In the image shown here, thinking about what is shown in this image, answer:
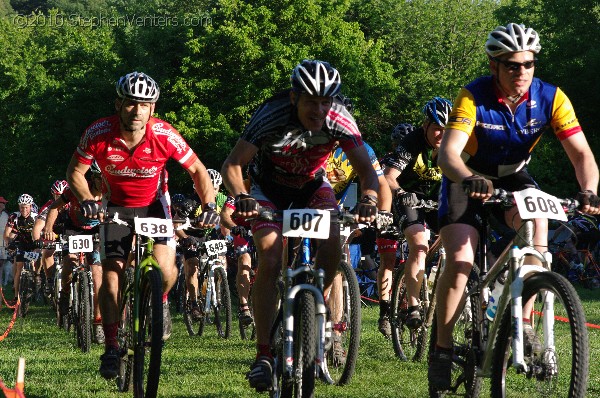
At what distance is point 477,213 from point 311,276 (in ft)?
3.54

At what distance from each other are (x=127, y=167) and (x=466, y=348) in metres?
3.02

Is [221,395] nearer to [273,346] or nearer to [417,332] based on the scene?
[273,346]

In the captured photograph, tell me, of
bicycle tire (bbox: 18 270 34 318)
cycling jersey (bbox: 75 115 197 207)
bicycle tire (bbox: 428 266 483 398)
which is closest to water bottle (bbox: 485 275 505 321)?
bicycle tire (bbox: 428 266 483 398)

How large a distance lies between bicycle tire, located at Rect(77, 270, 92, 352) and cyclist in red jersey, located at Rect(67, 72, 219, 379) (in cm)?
280

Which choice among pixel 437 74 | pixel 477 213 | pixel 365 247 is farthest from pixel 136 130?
pixel 437 74

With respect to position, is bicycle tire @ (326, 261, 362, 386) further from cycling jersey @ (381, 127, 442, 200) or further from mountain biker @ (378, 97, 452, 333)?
cycling jersey @ (381, 127, 442, 200)

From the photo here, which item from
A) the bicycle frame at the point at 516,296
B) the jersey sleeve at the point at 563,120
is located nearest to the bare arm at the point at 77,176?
the bicycle frame at the point at 516,296

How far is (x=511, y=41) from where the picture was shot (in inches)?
234

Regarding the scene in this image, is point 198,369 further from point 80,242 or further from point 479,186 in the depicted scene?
point 479,186

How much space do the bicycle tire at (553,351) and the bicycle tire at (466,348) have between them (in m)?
0.48

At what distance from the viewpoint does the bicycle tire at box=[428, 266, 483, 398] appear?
20.1ft

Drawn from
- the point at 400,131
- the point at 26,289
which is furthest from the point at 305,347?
the point at 26,289

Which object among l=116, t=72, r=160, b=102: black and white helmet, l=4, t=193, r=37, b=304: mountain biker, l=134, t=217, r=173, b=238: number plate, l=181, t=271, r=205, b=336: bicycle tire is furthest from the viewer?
l=4, t=193, r=37, b=304: mountain biker

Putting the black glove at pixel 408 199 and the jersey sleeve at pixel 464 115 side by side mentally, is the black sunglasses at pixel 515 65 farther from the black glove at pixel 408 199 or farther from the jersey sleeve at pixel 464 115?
the black glove at pixel 408 199
